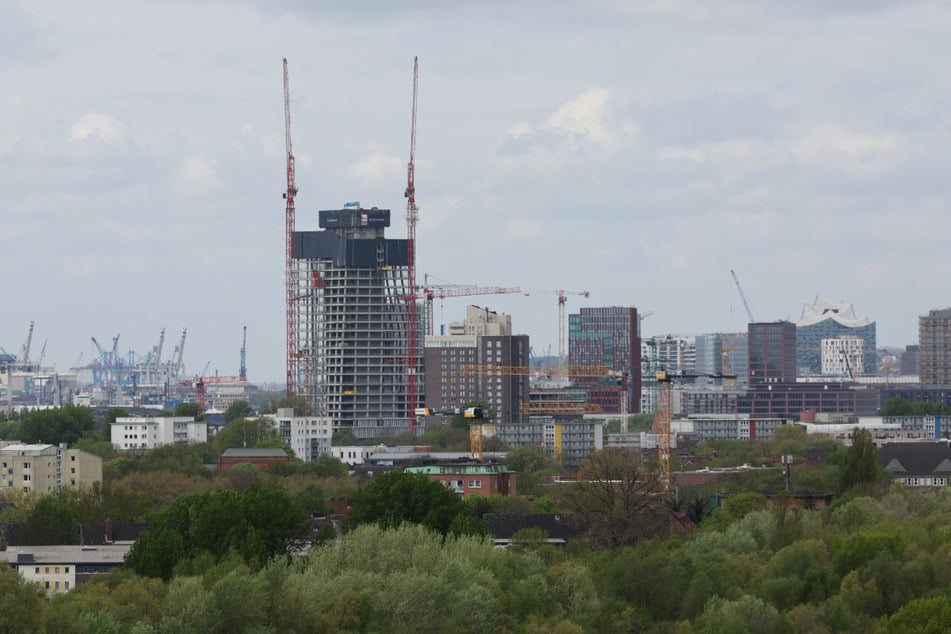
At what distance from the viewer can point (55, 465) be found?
484 feet

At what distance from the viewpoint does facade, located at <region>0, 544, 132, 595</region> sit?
87.5 metres

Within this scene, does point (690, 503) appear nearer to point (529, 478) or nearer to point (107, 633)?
point (529, 478)

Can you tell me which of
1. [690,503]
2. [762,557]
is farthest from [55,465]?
[762,557]

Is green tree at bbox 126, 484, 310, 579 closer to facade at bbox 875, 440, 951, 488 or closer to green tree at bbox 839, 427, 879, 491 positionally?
green tree at bbox 839, 427, 879, 491

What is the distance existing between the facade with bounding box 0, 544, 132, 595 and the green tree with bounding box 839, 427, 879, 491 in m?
39.0

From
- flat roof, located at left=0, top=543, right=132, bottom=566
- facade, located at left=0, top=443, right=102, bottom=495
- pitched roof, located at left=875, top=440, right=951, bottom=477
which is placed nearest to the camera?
flat roof, located at left=0, top=543, right=132, bottom=566

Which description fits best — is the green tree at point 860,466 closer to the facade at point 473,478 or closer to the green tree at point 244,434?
the facade at point 473,478

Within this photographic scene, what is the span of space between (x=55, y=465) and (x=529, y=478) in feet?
87.8

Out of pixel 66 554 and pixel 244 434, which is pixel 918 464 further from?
pixel 244 434

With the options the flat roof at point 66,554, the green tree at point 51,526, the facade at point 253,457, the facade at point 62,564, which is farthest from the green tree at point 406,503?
the facade at point 253,457

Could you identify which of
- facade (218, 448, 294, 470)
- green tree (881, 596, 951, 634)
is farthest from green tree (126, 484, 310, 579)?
facade (218, 448, 294, 470)

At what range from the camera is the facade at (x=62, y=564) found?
87500mm

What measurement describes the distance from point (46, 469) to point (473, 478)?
1066 inches

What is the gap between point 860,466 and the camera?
386 feet
